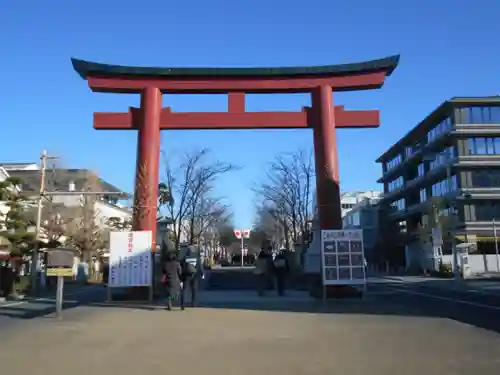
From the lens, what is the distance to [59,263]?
45.6 ft

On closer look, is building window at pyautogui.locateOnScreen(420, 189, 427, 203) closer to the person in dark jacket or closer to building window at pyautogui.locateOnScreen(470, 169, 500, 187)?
building window at pyautogui.locateOnScreen(470, 169, 500, 187)

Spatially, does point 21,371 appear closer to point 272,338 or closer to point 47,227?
point 272,338

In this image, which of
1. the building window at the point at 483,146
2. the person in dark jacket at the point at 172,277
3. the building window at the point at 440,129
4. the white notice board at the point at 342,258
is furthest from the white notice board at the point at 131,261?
the building window at the point at 483,146

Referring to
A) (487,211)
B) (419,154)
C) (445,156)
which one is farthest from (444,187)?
(419,154)

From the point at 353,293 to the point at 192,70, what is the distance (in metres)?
10.2

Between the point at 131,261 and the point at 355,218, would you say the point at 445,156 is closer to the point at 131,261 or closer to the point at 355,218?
the point at 355,218

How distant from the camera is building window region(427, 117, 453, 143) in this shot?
54.1 meters

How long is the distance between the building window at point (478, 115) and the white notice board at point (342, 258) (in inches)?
1551

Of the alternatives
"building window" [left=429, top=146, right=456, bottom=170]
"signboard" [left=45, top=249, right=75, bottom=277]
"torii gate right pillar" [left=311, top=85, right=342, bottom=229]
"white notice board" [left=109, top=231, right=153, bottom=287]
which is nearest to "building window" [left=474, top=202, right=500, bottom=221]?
"building window" [left=429, top=146, right=456, bottom=170]

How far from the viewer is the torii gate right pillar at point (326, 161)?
1972 centimetres

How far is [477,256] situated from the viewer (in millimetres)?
46938

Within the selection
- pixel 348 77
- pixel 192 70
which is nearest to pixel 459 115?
pixel 348 77

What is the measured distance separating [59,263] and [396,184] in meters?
64.2

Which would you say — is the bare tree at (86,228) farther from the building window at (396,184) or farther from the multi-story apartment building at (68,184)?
the building window at (396,184)
